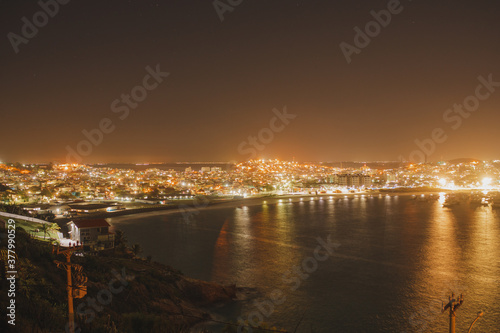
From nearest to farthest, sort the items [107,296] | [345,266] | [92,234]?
1. [107,296]
2. [345,266]
3. [92,234]

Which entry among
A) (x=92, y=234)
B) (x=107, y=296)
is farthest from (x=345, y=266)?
(x=92, y=234)

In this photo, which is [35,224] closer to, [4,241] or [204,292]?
[4,241]

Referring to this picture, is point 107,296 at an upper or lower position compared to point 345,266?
upper

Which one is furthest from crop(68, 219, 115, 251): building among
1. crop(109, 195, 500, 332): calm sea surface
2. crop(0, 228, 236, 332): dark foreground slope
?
crop(0, 228, 236, 332): dark foreground slope

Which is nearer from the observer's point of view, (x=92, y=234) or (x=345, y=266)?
(x=345, y=266)

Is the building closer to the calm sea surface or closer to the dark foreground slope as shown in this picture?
the calm sea surface

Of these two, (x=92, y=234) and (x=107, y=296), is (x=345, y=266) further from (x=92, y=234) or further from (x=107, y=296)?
(x=92, y=234)

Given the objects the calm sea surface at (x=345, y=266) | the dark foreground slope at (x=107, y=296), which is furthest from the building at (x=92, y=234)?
the dark foreground slope at (x=107, y=296)
